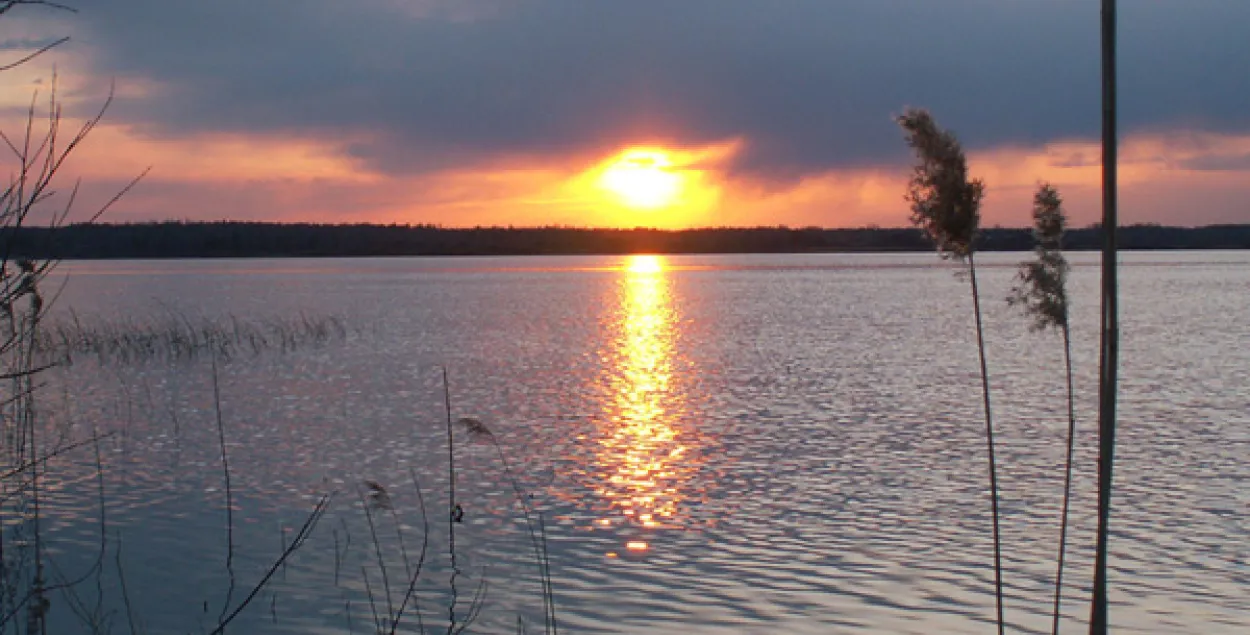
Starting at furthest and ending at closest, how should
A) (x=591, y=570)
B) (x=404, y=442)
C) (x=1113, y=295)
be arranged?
(x=404, y=442), (x=591, y=570), (x=1113, y=295)

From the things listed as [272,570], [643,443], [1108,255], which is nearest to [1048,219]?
[1108,255]

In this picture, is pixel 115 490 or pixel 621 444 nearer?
pixel 115 490

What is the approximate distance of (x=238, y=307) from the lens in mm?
50625

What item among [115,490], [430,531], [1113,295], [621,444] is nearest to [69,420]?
[115,490]

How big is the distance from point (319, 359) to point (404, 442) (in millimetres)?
12794

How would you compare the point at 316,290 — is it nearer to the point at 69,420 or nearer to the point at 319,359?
the point at 319,359

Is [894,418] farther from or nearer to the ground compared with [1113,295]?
nearer to the ground

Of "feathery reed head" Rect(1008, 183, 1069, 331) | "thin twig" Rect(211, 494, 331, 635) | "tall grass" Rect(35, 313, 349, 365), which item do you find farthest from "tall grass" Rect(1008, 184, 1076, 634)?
"tall grass" Rect(35, 313, 349, 365)

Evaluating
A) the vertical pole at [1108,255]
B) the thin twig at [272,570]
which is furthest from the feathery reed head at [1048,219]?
the thin twig at [272,570]

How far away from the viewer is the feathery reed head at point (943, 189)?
5320mm

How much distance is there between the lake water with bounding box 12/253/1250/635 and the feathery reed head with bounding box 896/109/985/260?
326 cm

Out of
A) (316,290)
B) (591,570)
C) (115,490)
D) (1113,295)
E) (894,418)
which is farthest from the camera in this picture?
(316,290)

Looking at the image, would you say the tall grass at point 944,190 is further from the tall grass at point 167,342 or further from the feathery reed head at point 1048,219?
the tall grass at point 167,342

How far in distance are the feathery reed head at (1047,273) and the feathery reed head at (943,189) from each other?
0.45 meters
